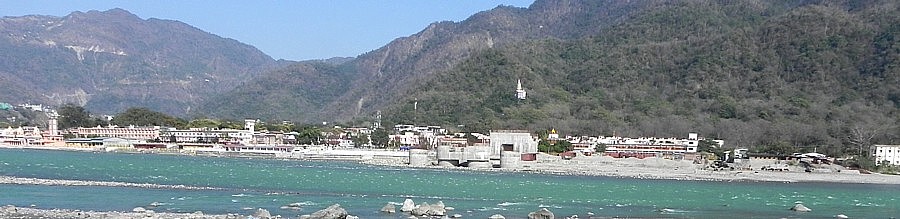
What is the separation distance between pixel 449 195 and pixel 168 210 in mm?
12764

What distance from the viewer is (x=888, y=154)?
75.5 m

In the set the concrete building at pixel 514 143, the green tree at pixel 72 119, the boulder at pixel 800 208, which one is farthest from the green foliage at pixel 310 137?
the boulder at pixel 800 208

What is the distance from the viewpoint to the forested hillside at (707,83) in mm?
98375

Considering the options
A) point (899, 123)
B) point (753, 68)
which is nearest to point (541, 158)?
point (899, 123)

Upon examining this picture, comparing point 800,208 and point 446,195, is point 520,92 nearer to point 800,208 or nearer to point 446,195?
point 446,195

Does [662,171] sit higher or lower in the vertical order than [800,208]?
lower

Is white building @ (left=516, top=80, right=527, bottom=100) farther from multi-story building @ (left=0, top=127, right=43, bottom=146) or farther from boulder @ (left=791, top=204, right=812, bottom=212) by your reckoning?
boulder @ (left=791, top=204, right=812, bottom=212)

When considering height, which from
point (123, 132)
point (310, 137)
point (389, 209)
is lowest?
point (123, 132)

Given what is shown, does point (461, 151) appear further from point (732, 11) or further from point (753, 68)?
point (732, 11)

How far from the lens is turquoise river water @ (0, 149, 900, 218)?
3139cm

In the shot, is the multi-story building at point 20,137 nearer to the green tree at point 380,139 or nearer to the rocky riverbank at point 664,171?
the green tree at point 380,139

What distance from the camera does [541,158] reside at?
7712cm

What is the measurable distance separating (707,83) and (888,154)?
44.3m

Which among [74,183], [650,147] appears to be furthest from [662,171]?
[74,183]
